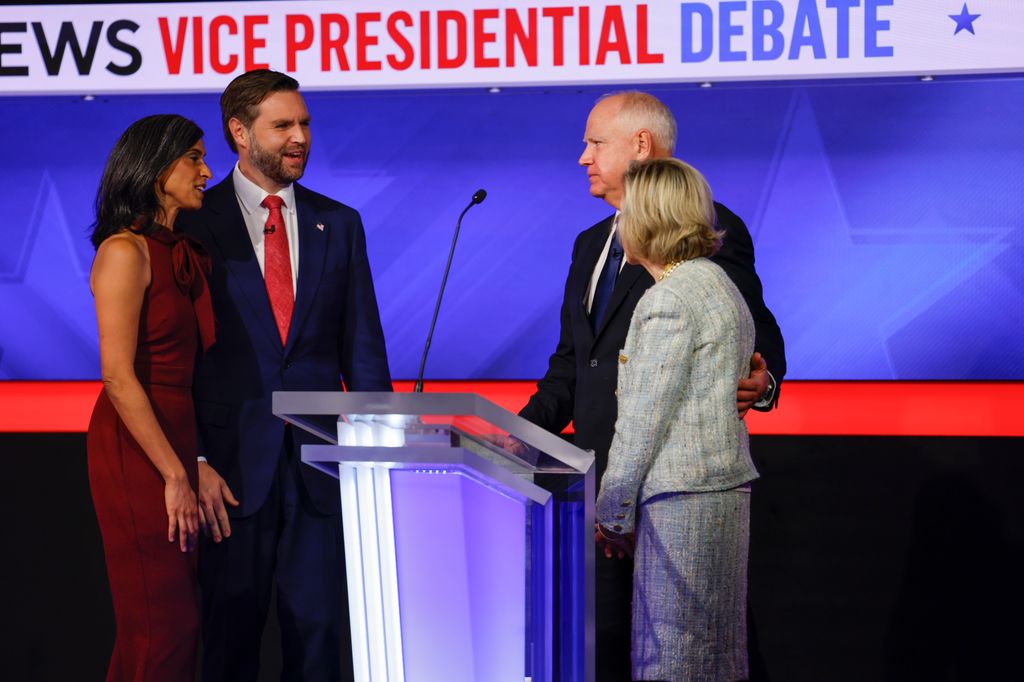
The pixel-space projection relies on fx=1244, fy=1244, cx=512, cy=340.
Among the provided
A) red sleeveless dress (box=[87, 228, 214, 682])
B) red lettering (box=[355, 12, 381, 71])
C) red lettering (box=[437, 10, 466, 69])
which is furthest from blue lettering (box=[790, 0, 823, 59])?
red sleeveless dress (box=[87, 228, 214, 682])

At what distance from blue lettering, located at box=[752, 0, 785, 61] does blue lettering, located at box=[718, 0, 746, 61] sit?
49mm

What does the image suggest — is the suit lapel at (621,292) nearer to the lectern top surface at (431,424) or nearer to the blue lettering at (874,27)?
the lectern top surface at (431,424)

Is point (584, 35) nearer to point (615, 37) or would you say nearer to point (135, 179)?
point (615, 37)

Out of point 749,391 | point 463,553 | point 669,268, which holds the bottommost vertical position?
point 463,553

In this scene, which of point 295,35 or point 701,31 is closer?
point 701,31

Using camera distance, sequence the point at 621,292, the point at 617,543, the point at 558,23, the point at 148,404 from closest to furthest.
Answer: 1. the point at 617,543
2. the point at 148,404
3. the point at 621,292
4. the point at 558,23

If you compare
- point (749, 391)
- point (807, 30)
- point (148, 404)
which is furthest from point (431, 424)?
point (807, 30)

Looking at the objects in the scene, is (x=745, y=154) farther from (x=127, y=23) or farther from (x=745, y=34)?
(x=127, y=23)

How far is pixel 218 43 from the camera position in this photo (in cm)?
404

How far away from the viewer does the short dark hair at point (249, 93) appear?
312cm

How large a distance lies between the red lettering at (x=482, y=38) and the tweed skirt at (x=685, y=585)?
2.07 meters

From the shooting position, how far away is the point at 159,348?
9.07ft

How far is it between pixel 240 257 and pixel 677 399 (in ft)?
4.12

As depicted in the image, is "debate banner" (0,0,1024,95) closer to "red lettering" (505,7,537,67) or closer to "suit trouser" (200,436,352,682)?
"red lettering" (505,7,537,67)
